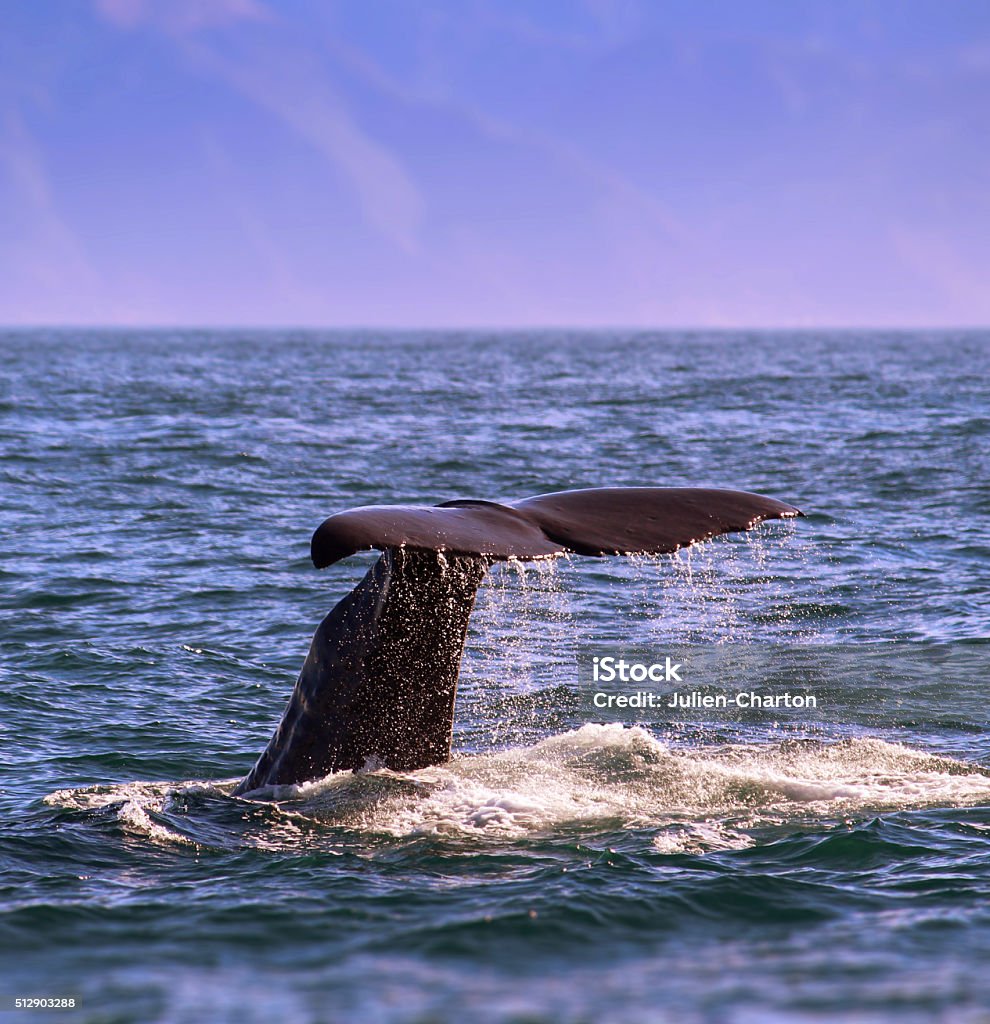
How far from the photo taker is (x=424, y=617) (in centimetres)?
772

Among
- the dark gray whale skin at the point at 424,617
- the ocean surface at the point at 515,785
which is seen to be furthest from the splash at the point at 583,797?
the dark gray whale skin at the point at 424,617

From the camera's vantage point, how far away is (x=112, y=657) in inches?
493

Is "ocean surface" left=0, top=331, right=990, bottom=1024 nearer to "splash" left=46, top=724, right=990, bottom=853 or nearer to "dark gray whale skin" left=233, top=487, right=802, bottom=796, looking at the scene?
"splash" left=46, top=724, right=990, bottom=853

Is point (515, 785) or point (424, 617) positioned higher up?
point (424, 617)

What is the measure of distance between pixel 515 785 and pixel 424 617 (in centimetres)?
155

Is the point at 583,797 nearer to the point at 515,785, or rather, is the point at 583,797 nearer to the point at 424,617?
the point at 515,785

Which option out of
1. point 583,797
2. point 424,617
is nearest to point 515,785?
point 583,797

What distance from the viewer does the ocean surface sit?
5.86 metres

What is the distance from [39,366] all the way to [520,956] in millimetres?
58445

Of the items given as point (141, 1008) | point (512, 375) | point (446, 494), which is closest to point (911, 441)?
point (446, 494)

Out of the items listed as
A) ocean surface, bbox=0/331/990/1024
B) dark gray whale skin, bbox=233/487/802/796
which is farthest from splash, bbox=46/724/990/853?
dark gray whale skin, bbox=233/487/802/796

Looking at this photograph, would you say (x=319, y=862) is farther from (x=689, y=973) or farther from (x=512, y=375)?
(x=512, y=375)

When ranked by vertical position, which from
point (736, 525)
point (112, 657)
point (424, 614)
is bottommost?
point (112, 657)

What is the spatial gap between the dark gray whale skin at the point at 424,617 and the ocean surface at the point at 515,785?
226 mm
